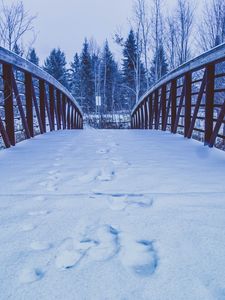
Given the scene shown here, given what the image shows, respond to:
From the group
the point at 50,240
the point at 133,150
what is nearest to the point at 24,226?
the point at 50,240

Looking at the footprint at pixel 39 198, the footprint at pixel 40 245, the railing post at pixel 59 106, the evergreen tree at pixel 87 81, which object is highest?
the evergreen tree at pixel 87 81

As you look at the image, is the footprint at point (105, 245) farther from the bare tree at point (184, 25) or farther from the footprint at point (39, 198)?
the bare tree at point (184, 25)

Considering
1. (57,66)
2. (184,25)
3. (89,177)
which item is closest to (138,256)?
(89,177)

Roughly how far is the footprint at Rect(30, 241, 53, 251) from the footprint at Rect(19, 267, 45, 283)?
117 mm

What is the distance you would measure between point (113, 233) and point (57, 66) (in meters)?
30.8

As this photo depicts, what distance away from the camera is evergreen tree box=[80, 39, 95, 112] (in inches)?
1175

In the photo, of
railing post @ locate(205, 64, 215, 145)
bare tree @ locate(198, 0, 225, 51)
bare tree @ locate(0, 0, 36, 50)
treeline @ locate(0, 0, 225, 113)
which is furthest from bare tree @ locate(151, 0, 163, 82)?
railing post @ locate(205, 64, 215, 145)

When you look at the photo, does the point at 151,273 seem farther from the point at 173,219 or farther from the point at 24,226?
the point at 24,226

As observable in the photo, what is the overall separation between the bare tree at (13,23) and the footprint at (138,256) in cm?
1064

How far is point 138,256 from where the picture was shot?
3.10 feet

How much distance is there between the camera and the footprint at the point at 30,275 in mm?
837

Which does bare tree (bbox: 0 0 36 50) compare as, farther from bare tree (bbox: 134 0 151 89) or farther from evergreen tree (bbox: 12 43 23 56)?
bare tree (bbox: 134 0 151 89)

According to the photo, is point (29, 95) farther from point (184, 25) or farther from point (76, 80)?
point (76, 80)

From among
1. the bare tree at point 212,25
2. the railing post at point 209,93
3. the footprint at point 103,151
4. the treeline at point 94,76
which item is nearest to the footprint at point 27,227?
the footprint at point 103,151
